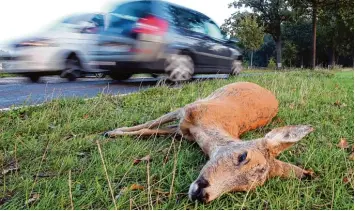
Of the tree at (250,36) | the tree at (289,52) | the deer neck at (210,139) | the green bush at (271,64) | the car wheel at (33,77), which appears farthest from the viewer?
the tree at (289,52)

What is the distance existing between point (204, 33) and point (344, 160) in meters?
4.75

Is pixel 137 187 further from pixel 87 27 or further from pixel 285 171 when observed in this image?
pixel 87 27

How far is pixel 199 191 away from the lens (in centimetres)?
168

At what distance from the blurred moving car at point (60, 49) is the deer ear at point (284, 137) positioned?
5556mm

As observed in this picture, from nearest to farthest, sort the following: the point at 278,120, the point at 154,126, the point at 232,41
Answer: the point at 154,126
the point at 278,120
the point at 232,41

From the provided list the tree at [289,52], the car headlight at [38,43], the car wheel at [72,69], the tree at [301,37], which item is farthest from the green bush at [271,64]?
the car headlight at [38,43]

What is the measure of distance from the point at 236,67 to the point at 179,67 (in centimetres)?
177

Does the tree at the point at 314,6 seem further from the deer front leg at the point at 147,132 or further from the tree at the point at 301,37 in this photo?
the deer front leg at the point at 147,132

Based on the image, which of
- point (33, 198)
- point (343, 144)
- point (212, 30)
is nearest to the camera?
point (33, 198)

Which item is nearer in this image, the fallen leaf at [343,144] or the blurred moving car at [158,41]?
the fallen leaf at [343,144]

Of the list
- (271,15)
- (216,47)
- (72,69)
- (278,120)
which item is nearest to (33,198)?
(278,120)

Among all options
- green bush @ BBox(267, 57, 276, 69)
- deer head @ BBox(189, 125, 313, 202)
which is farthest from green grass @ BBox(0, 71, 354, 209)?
green bush @ BBox(267, 57, 276, 69)

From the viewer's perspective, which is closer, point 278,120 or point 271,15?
point 278,120

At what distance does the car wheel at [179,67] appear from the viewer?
256 inches
